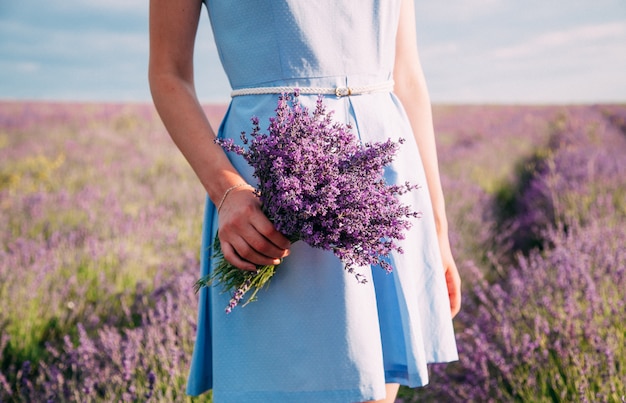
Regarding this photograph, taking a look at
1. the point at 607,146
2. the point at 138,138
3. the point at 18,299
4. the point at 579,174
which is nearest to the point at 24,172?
the point at 138,138

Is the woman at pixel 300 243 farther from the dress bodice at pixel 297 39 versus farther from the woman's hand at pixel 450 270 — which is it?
the woman's hand at pixel 450 270

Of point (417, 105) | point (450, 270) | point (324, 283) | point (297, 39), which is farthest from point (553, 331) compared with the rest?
point (297, 39)

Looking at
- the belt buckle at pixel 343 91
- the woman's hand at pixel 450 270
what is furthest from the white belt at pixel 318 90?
the woman's hand at pixel 450 270

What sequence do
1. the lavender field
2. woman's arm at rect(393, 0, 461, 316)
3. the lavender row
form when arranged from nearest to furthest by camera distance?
woman's arm at rect(393, 0, 461, 316) < the lavender row < the lavender field

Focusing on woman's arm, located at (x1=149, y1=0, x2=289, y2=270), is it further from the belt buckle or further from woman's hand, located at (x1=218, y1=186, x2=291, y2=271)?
the belt buckle

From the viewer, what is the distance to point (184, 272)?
3.67m

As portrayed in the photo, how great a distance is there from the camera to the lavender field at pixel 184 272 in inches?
105

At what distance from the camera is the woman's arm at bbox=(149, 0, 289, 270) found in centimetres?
108

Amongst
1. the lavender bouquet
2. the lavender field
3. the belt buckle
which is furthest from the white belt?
the lavender field

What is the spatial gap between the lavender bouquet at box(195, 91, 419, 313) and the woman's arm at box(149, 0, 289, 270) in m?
0.07

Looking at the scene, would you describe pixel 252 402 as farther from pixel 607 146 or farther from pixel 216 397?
pixel 607 146

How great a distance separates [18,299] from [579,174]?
5.40 m

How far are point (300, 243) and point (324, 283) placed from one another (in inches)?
3.9

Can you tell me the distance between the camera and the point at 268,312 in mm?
1198
